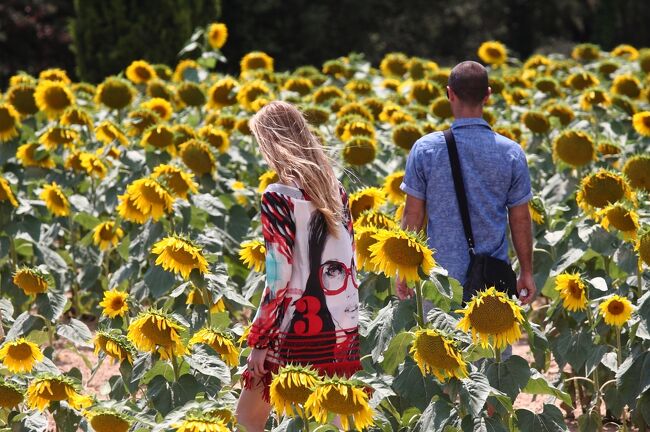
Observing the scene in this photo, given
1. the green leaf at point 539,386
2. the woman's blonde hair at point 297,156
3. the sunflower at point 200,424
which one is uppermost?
the woman's blonde hair at point 297,156

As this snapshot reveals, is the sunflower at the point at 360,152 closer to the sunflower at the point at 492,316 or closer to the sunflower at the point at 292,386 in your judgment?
the sunflower at the point at 492,316

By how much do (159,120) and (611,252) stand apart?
2.82m

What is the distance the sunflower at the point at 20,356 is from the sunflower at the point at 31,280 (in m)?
0.60

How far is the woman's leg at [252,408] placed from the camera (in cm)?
349

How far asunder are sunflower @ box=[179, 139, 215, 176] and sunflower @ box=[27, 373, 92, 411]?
7.97 ft

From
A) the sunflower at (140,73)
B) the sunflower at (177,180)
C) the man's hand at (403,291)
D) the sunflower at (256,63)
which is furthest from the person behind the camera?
the sunflower at (256,63)

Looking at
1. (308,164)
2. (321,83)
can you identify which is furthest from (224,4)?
(308,164)

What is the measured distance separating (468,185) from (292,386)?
1.19m

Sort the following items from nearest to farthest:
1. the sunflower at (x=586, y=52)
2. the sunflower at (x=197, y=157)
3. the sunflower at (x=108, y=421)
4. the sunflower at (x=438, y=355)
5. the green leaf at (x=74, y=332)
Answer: the sunflower at (x=108, y=421) < the sunflower at (x=438, y=355) < the green leaf at (x=74, y=332) < the sunflower at (x=197, y=157) < the sunflower at (x=586, y=52)

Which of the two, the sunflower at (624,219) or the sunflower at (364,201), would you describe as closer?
the sunflower at (624,219)

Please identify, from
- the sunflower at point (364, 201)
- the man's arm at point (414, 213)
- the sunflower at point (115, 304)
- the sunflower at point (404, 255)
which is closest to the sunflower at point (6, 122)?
the sunflower at point (115, 304)

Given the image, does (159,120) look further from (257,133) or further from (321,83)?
(257,133)

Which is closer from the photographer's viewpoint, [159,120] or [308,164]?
[308,164]

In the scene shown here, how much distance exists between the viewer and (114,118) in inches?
288
